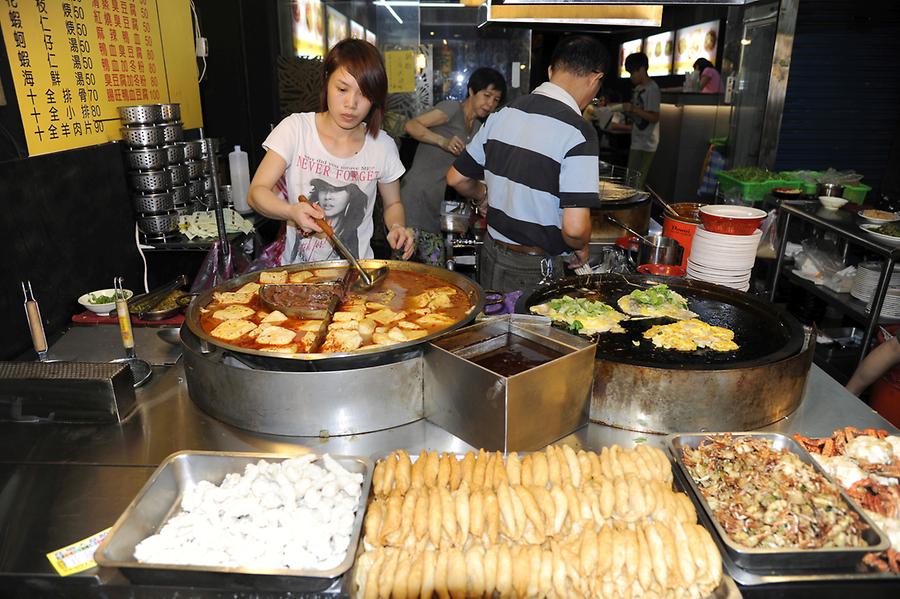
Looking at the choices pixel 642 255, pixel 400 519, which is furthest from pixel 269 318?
pixel 642 255

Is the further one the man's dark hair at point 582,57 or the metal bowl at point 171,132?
the metal bowl at point 171,132

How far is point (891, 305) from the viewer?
4.47m

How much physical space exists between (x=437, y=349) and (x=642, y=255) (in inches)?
81.6

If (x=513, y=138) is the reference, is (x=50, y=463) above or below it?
below

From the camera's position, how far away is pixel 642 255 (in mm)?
3543

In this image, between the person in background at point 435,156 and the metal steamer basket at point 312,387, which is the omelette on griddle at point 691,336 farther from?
the person in background at point 435,156

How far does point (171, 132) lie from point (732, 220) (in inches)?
149

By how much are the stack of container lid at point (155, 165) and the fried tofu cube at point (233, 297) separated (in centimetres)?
186

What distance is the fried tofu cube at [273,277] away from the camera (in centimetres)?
282

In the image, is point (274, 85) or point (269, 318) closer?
point (269, 318)

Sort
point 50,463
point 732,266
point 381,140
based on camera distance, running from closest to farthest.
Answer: point 50,463
point 732,266
point 381,140

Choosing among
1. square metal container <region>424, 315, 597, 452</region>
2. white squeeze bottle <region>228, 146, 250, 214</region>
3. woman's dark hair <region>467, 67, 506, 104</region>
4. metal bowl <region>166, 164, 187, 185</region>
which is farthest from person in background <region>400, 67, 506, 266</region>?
square metal container <region>424, 315, 597, 452</region>

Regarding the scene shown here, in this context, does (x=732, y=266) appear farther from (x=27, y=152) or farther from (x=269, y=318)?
(x=27, y=152)

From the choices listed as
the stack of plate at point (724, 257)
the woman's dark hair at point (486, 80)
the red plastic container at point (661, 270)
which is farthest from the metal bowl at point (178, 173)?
the stack of plate at point (724, 257)
